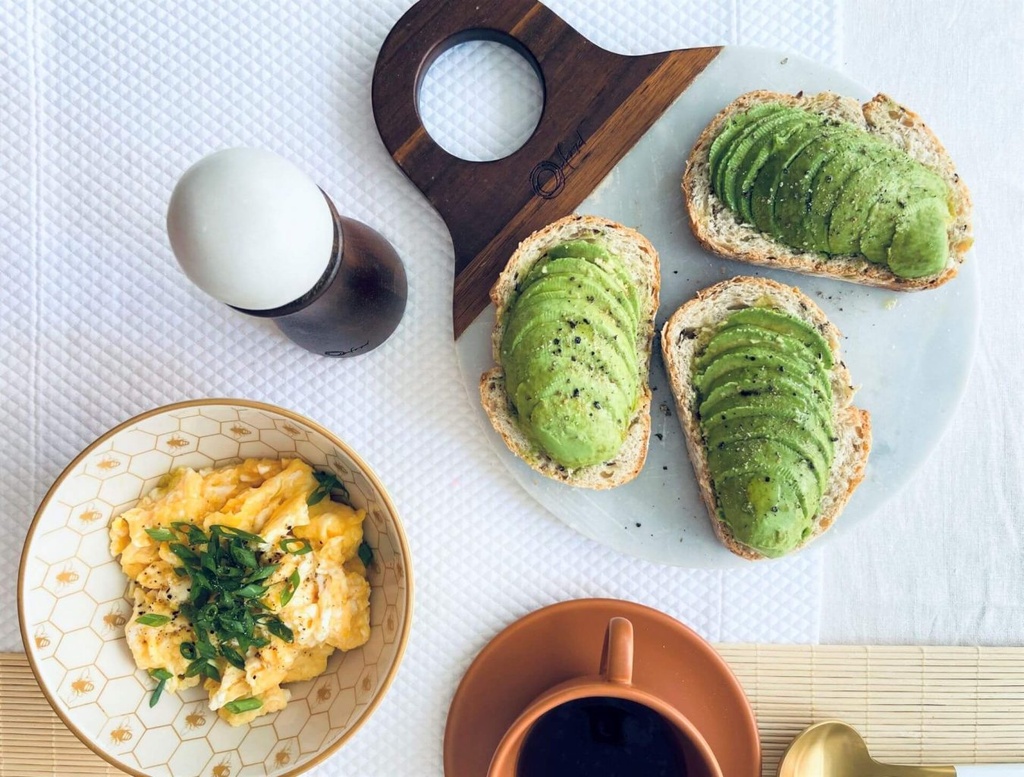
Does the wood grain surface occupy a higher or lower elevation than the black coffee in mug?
higher

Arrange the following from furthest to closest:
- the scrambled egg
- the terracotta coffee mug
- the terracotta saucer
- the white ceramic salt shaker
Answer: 1. the terracotta saucer
2. the scrambled egg
3. the terracotta coffee mug
4. the white ceramic salt shaker

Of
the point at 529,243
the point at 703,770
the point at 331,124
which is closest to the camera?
the point at 703,770

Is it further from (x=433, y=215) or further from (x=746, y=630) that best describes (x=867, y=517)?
(x=433, y=215)

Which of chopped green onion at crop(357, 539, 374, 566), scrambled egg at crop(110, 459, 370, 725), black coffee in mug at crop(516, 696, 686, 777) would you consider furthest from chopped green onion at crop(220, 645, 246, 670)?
black coffee in mug at crop(516, 696, 686, 777)

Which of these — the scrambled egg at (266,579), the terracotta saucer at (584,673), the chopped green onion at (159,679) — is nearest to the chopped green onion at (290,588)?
the scrambled egg at (266,579)

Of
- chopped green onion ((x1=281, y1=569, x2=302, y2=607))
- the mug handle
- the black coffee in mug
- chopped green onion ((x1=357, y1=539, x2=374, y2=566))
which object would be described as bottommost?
the black coffee in mug

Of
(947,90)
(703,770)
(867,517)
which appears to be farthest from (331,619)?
(947,90)

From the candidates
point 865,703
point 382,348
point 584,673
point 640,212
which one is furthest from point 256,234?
point 865,703

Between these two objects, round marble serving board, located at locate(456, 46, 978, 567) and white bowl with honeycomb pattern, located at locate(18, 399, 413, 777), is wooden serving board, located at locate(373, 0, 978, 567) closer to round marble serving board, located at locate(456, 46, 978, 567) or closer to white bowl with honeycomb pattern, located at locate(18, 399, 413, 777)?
round marble serving board, located at locate(456, 46, 978, 567)

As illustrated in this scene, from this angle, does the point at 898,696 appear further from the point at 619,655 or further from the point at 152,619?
the point at 152,619
